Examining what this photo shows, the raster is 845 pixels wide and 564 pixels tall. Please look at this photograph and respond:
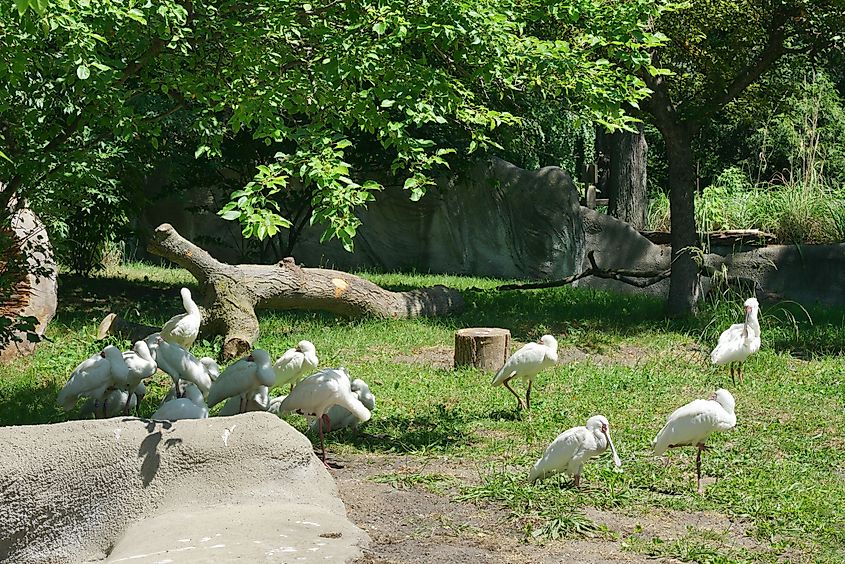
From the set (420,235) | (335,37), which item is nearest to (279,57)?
(335,37)

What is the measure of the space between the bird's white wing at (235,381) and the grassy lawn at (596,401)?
70cm

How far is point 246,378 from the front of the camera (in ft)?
23.7

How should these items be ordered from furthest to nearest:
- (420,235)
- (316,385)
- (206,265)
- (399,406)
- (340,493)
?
(420,235)
(206,265)
(399,406)
(316,385)
(340,493)

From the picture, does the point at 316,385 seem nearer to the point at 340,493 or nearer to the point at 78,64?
the point at 340,493

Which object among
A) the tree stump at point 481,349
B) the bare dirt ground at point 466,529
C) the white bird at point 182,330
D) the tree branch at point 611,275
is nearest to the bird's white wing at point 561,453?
the bare dirt ground at point 466,529

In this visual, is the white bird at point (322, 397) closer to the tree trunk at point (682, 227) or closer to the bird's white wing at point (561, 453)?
the bird's white wing at point (561, 453)

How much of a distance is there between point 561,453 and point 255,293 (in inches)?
219

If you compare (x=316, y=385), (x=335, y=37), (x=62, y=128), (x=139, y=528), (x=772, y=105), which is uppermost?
(x=772, y=105)

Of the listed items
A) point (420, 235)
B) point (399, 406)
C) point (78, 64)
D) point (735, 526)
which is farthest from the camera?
point (420, 235)

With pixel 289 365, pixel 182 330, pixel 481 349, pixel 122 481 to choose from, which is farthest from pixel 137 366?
pixel 481 349

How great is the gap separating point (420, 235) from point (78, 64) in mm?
13602

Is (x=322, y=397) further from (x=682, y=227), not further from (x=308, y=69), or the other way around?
(x=682, y=227)

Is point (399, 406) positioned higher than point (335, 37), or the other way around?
point (335, 37)

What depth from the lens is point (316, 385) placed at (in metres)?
6.85
